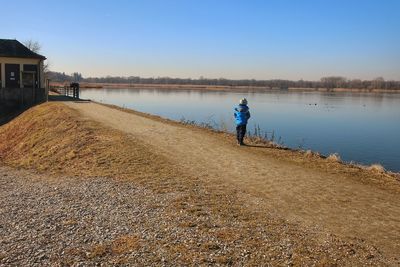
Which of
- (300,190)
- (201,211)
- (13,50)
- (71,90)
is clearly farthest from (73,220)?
(71,90)

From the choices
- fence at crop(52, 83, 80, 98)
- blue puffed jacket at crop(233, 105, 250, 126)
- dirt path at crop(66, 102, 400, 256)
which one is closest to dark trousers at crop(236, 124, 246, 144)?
blue puffed jacket at crop(233, 105, 250, 126)

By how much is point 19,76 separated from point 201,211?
3057 centimetres

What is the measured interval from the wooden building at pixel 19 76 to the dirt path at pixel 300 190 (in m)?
23.0

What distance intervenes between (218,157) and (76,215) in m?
5.30

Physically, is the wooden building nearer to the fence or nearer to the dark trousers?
the fence

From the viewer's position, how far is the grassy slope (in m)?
5.87

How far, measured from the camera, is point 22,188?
420 inches

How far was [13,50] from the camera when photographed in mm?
34000

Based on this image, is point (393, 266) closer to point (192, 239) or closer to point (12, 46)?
point (192, 239)

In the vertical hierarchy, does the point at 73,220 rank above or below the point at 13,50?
below

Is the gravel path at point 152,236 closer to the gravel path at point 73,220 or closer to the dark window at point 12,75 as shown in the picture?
the gravel path at point 73,220

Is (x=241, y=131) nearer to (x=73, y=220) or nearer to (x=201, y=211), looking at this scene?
(x=201, y=211)

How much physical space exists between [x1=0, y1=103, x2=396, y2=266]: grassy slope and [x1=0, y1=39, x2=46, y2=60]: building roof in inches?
759

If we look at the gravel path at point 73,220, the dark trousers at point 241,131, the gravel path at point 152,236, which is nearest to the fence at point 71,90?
the dark trousers at point 241,131
